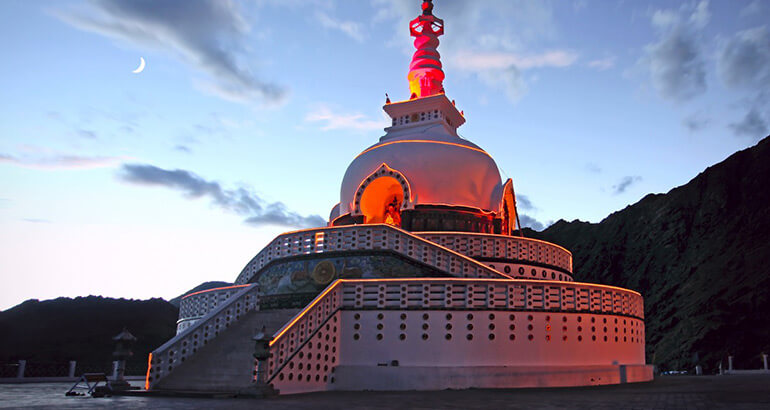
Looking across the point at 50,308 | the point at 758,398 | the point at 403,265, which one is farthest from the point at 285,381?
the point at 50,308

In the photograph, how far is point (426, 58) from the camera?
35438 mm

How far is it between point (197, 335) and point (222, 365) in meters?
1.51

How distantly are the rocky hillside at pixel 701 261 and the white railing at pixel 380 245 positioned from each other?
37.4 metres

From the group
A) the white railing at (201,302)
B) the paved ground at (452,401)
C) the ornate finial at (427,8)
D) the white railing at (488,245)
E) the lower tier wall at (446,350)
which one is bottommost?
the paved ground at (452,401)

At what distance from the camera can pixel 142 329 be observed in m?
58.4

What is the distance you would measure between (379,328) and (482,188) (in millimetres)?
12392

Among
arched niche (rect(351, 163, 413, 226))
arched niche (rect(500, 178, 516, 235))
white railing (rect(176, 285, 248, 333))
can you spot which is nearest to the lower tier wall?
white railing (rect(176, 285, 248, 333))

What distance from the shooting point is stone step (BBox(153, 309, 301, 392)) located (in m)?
16.2

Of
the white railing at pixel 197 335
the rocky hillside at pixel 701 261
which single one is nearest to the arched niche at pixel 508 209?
the white railing at pixel 197 335

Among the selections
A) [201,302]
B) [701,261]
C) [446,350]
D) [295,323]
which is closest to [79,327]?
[201,302]

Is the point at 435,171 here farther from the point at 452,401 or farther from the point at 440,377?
the point at 452,401

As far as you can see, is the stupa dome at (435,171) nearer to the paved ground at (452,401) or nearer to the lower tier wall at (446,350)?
the lower tier wall at (446,350)

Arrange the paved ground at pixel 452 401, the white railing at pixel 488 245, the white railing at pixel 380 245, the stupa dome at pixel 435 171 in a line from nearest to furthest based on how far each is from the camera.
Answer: the paved ground at pixel 452 401 < the white railing at pixel 380 245 < the white railing at pixel 488 245 < the stupa dome at pixel 435 171

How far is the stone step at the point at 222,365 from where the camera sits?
16.2 metres
